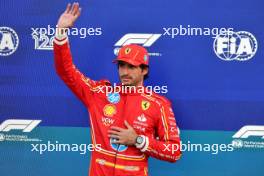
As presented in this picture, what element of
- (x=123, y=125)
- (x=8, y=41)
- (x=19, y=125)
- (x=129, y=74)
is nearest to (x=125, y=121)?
(x=123, y=125)

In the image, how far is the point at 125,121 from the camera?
2.44 metres

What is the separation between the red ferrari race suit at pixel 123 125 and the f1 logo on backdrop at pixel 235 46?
615mm

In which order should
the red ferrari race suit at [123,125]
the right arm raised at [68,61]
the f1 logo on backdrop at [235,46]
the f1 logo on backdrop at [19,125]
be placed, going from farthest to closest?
the f1 logo on backdrop at [19,125] < the f1 logo on backdrop at [235,46] < the red ferrari race suit at [123,125] < the right arm raised at [68,61]

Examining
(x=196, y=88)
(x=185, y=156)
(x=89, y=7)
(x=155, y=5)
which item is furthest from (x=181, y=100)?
(x=89, y=7)

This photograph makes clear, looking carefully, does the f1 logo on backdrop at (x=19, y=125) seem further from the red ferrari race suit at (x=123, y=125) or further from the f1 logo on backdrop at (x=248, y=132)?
the f1 logo on backdrop at (x=248, y=132)

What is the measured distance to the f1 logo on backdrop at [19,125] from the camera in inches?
117

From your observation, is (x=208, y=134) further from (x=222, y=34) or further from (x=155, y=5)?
(x=155, y=5)

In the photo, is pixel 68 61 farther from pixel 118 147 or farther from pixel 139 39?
pixel 139 39

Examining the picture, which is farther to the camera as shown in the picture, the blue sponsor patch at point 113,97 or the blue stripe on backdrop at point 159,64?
the blue stripe on backdrop at point 159,64

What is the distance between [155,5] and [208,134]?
91 centimetres

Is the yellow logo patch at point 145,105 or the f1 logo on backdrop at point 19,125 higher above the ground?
the yellow logo patch at point 145,105

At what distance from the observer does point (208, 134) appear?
9.57 ft

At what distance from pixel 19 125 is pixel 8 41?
0.56 meters

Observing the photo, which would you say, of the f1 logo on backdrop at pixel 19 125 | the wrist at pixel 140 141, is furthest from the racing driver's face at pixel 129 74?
the f1 logo on backdrop at pixel 19 125
